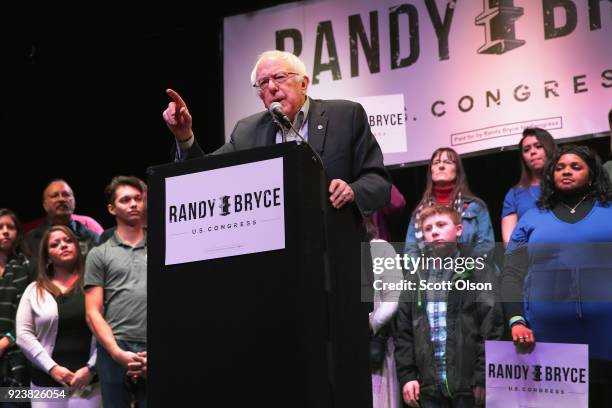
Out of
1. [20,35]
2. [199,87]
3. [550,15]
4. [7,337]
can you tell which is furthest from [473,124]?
[20,35]

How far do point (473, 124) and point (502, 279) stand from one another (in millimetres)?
1755

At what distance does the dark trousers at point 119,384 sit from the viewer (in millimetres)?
4426

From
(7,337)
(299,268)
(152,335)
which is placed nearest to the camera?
(299,268)

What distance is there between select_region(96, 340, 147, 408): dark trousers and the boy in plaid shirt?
124 cm

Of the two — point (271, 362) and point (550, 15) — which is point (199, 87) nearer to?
point (550, 15)

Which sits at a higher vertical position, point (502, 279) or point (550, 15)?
point (550, 15)

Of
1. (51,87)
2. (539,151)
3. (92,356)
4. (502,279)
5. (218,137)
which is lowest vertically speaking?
(92,356)

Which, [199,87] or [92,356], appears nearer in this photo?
[92,356]

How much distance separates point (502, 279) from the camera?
4199 mm

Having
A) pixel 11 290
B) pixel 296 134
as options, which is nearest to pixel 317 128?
pixel 296 134

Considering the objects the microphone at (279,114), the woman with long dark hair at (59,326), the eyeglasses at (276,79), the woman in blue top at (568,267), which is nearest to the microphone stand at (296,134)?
the microphone at (279,114)

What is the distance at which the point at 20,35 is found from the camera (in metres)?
7.02

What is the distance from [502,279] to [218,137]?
3216mm

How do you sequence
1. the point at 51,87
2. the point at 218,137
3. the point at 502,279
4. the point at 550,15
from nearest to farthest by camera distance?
1. the point at 502,279
2. the point at 550,15
3. the point at 218,137
4. the point at 51,87
